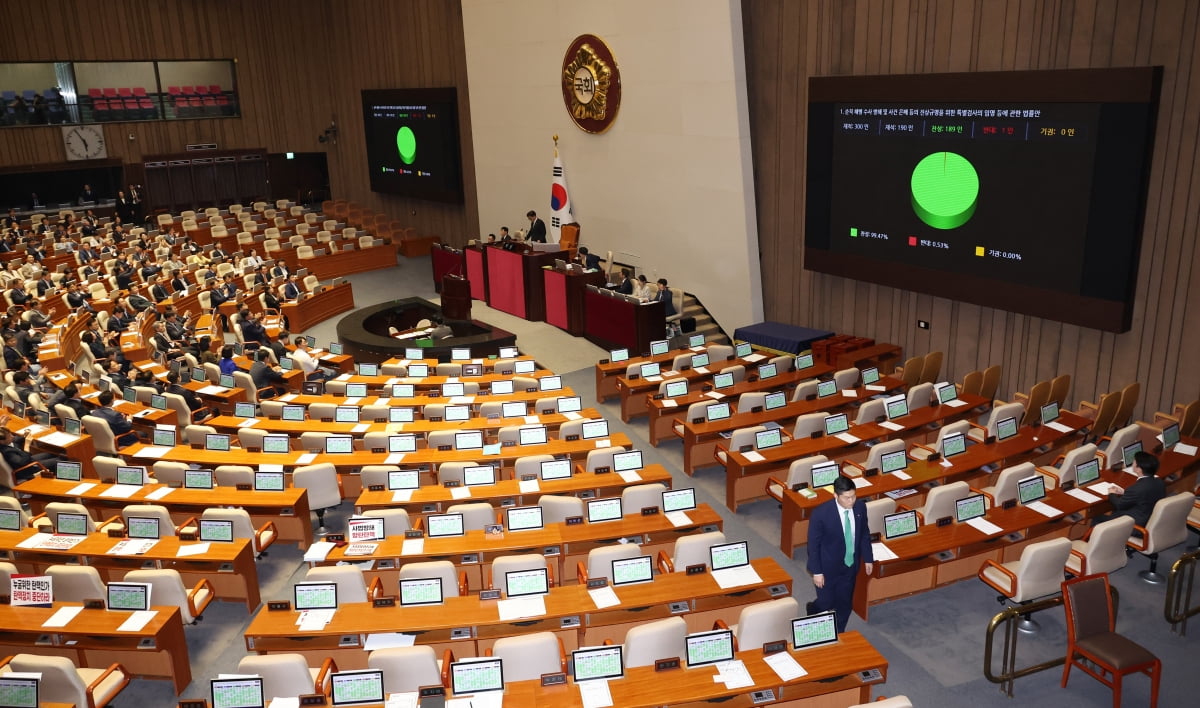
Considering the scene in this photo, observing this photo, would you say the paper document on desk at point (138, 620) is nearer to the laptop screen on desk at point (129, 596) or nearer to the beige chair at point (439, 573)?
the laptop screen on desk at point (129, 596)

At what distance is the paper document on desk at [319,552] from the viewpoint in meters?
8.02

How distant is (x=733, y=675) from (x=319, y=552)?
13.2 feet

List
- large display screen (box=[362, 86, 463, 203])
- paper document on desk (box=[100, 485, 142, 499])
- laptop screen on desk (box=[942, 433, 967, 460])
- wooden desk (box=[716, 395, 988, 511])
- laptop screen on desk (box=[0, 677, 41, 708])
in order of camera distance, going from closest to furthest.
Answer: laptop screen on desk (box=[0, 677, 41, 708]) < paper document on desk (box=[100, 485, 142, 499]) < laptop screen on desk (box=[942, 433, 967, 460]) < wooden desk (box=[716, 395, 988, 511]) < large display screen (box=[362, 86, 463, 203])

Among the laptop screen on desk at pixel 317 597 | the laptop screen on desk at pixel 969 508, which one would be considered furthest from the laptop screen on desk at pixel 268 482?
the laptop screen on desk at pixel 969 508

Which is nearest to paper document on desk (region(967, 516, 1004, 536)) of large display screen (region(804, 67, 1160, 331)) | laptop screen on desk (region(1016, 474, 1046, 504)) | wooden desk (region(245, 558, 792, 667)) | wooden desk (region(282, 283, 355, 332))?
laptop screen on desk (region(1016, 474, 1046, 504))

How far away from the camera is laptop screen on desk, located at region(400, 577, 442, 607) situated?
714 cm

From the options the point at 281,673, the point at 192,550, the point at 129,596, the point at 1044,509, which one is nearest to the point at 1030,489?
the point at 1044,509

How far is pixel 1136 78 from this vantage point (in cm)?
1059

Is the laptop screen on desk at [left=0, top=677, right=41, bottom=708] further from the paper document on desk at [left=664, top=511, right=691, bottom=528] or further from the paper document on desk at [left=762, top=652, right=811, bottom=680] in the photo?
the paper document on desk at [left=664, top=511, right=691, bottom=528]

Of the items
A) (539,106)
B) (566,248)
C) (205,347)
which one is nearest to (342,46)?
(539,106)

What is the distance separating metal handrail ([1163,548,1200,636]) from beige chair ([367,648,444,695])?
19.7 feet

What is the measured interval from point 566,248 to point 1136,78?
39.9 feet

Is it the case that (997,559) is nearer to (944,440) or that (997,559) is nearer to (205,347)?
(944,440)

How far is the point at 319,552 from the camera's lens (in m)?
8.12
